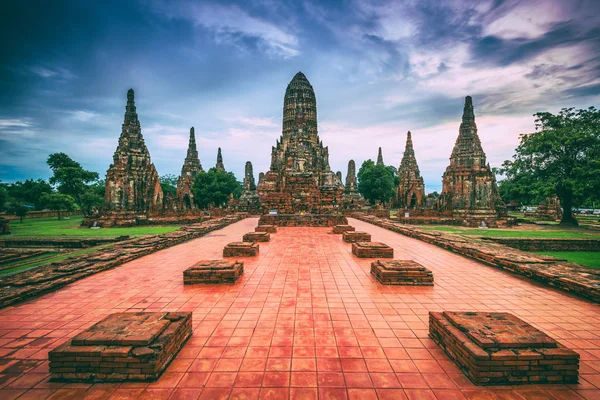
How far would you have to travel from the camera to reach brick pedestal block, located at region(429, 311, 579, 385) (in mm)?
2918

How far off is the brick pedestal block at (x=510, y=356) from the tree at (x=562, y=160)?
70.5ft

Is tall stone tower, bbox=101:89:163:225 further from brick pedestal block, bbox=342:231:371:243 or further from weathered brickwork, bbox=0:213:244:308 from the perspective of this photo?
brick pedestal block, bbox=342:231:371:243


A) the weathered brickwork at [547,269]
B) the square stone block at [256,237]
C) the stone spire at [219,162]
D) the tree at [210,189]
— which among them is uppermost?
the stone spire at [219,162]

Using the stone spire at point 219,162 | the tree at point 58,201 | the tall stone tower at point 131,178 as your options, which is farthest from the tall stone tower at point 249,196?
the tree at point 58,201

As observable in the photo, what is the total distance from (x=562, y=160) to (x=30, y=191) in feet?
181

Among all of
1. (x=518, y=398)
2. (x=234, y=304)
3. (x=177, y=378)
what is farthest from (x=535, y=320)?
(x=177, y=378)

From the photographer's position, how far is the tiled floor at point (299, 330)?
9.47 feet

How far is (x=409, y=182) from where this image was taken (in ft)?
143

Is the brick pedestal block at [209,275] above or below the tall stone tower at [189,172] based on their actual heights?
below

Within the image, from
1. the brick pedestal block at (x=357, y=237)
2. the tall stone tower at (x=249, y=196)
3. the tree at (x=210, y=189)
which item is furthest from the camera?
the tree at (x=210, y=189)

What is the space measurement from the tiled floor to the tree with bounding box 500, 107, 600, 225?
58.6ft

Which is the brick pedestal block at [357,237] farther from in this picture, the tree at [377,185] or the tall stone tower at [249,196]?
the tree at [377,185]

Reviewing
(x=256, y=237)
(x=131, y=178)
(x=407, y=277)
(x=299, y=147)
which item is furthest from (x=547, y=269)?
(x=299, y=147)

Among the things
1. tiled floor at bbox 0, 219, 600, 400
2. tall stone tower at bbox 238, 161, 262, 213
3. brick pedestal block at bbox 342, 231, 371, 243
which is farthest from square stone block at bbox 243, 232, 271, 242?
tall stone tower at bbox 238, 161, 262, 213
